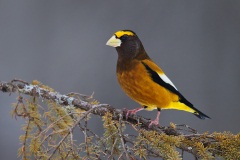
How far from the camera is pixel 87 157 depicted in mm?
805

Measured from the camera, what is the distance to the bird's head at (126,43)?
1.10 meters

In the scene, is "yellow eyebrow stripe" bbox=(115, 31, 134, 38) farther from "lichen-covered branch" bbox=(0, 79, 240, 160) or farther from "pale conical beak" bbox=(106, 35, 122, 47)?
"lichen-covered branch" bbox=(0, 79, 240, 160)

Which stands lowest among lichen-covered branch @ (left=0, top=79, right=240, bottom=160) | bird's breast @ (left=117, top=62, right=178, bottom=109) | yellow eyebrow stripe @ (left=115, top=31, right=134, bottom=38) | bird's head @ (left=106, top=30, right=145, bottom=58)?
lichen-covered branch @ (left=0, top=79, right=240, bottom=160)

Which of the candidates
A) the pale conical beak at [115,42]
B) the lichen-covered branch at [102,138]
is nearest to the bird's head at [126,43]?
the pale conical beak at [115,42]

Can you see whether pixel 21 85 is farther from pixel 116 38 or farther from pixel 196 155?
pixel 196 155

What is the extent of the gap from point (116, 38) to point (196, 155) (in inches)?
14.2

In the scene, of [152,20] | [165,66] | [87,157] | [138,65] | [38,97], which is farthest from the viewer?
[152,20]

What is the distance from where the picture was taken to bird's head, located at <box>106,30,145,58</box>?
1.10 metres

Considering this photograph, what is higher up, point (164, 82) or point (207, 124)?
point (164, 82)

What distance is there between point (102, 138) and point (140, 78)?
0.87ft

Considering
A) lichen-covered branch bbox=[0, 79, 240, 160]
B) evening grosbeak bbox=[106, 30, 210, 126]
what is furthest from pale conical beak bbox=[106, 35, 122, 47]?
lichen-covered branch bbox=[0, 79, 240, 160]

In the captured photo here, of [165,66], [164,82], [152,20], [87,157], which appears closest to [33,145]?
[87,157]

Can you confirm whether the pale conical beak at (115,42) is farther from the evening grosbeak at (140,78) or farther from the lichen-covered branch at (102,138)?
the lichen-covered branch at (102,138)

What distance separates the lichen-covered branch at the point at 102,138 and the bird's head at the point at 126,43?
0.48 feet
